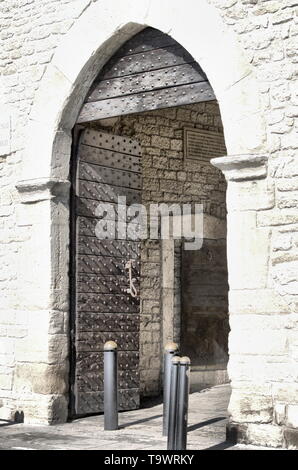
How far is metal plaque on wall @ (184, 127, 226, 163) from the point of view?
374 inches

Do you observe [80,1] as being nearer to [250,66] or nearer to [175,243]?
[250,66]

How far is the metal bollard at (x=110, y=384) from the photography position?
21.4ft

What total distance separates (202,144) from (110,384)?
12.9 feet

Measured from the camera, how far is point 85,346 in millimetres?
7359

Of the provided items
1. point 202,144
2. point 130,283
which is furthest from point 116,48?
point 202,144

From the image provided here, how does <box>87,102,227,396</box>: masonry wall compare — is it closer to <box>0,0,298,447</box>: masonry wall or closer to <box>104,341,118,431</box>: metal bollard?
<box>104,341,118,431</box>: metal bollard

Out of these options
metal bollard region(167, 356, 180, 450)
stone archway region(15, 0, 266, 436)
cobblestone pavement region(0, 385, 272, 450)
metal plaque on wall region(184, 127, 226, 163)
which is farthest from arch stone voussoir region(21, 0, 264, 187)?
metal plaque on wall region(184, 127, 226, 163)

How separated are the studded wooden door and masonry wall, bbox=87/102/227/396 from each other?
883 mm

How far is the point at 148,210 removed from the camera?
9.16m

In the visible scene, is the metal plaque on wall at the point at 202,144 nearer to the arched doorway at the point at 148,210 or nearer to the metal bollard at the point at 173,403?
the arched doorway at the point at 148,210

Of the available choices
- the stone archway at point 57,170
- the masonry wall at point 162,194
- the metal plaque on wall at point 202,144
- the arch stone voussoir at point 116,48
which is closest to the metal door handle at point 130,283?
the stone archway at point 57,170
